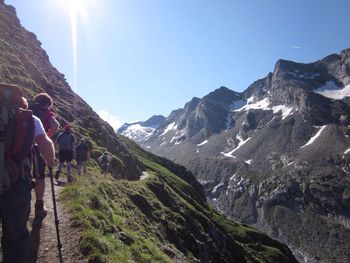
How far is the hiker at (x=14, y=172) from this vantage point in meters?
7.70

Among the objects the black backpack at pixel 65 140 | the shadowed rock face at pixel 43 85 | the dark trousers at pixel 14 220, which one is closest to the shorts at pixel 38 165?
the dark trousers at pixel 14 220

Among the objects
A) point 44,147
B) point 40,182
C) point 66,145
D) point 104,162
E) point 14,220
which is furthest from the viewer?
point 104,162

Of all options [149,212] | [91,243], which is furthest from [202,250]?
[91,243]

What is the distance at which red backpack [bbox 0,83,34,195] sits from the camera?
769 cm

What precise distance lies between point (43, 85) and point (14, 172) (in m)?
60.7

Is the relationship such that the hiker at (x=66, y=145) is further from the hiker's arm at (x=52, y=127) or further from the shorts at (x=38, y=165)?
the shorts at (x=38, y=165)

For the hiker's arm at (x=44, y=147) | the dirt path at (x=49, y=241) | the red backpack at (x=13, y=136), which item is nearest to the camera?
the red backpack at (x=13, y=136)

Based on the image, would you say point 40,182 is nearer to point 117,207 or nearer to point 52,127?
point 52,127

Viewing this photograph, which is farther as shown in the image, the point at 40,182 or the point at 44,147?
the point at 40,182

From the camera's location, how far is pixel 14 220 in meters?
7.74

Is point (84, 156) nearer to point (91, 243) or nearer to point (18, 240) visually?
point (91, 243)

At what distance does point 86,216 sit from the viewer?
16.0 metres

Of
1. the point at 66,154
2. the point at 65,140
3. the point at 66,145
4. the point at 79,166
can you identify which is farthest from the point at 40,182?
the point at 79,166

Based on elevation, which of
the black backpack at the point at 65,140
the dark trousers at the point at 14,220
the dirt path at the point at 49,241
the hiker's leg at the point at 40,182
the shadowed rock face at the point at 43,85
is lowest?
the dirt path at the point at 49,241
